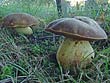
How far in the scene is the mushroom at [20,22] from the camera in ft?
6.29

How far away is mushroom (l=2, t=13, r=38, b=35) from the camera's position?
1917 millimetres

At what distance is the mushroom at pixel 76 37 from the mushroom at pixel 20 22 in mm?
635

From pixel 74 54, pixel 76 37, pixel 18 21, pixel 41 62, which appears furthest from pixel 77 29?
pixel 18 21

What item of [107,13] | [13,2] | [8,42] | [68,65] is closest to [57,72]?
[68,65]

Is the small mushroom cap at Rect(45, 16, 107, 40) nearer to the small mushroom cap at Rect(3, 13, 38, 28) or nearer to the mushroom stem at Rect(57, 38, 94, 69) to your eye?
the mushroom stem at Rect(57, 38, 94, 69)

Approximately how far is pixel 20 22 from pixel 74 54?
2.36 ft

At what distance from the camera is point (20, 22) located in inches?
75.9

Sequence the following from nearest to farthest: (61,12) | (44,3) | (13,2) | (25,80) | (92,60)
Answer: (25,80)
(92,60)
(61,12)
(44,3)
(13,2)

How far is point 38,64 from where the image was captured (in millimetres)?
1389

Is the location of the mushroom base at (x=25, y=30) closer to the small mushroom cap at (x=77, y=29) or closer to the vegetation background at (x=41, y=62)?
the vegetation background at (x=41, y=62)

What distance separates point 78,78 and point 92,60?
8.6 inches

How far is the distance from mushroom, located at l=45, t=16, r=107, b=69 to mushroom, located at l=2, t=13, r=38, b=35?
0.63 metres

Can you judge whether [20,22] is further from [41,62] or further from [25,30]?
[41,62]

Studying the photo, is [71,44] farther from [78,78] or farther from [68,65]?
[78,78]
